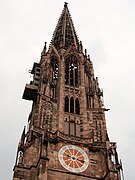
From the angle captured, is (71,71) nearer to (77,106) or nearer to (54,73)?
(54,73)

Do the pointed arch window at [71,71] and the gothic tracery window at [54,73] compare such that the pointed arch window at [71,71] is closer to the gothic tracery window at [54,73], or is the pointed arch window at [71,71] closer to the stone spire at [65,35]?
the gothic tracery window at [54,73]

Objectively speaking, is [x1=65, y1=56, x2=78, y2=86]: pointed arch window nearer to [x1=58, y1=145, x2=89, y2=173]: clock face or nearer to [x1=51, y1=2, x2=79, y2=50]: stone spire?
[x1=51, y1=2, x2=79, y2=50]: stone spire

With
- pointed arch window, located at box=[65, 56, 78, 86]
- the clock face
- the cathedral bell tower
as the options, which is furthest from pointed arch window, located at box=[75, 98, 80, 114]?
the clock face

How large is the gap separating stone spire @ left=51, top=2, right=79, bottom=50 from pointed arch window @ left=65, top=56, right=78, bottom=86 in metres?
2.76

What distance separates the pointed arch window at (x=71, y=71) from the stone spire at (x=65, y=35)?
9.05ft

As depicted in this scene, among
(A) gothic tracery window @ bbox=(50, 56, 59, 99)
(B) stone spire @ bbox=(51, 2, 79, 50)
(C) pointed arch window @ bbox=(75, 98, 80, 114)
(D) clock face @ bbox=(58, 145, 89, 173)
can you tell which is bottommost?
(D) clock face @ bbox=(58, 145, 89, 173)

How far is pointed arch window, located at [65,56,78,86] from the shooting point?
38688 mm

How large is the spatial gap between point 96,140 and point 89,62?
16.3 metres

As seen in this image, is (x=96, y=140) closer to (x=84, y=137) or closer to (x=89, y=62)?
(x=84, y=137)

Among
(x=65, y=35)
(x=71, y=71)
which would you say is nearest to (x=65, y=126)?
(x=71, y=71)

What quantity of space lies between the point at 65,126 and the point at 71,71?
1101 cm

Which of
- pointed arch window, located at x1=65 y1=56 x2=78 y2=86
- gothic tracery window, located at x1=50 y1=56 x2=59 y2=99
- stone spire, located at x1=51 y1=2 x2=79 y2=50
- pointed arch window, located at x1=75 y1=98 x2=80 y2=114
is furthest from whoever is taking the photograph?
stone spire, located at x1=51 y1=2 x2=79 y2=50

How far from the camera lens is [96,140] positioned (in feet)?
101

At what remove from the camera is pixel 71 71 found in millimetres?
40875
